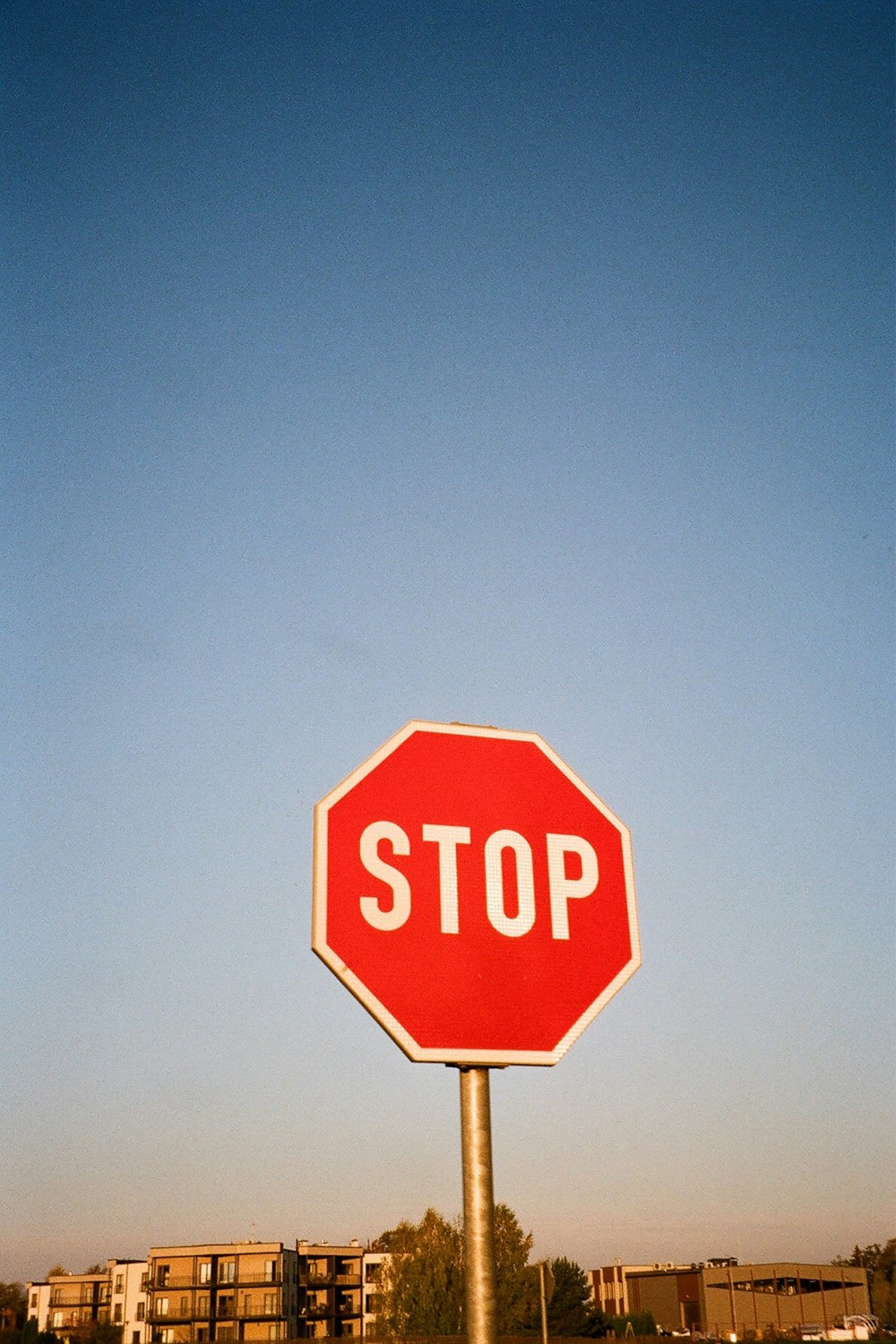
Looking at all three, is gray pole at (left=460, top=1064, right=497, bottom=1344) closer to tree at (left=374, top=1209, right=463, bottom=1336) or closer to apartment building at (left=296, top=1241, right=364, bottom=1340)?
tree at (left=374, top=1209, right=463, bottom=1336)

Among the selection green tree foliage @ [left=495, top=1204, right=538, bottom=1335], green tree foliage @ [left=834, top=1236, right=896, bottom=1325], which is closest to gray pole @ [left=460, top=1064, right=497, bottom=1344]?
green tree foliage @ [left=495, top=1204, right=538, bottom=1335]

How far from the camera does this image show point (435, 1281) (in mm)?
51062

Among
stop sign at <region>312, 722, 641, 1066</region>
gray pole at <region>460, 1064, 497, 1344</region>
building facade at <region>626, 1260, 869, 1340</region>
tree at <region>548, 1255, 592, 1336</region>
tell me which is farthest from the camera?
building facade at <region>626, 1260, 869, 1340</region>

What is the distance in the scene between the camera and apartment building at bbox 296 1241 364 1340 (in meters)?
90.9

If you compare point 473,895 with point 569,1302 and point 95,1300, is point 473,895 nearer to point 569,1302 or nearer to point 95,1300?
point 569,1302

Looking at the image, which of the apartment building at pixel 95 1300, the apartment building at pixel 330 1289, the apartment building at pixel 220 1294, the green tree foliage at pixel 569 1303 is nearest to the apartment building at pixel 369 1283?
the apartment building at pixel 330 1289

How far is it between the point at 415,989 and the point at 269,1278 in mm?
97177

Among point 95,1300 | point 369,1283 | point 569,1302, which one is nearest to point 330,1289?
point 369,1283

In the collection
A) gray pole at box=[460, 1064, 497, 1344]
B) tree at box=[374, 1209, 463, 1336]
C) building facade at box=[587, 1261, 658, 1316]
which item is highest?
gray pole at box=[460, 1064, 497, 1344]

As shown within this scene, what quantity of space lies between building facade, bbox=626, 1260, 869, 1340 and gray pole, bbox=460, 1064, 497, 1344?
9445 centimetres

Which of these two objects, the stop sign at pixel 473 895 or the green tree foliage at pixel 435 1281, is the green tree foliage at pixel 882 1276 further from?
the stop sign at pixel 473 895

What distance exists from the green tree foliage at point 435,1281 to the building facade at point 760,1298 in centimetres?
4156

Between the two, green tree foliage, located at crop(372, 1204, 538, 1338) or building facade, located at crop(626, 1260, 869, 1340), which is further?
building facade, located at crop(626, 1260, 869, 1340)

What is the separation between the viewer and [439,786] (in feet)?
11.0
